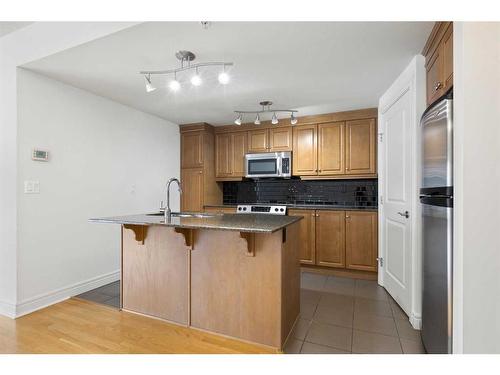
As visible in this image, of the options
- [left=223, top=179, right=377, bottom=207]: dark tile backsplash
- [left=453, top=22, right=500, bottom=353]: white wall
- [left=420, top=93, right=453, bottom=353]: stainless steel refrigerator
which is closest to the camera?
[left=453, top=22, right=500, bottom=353]: white wall

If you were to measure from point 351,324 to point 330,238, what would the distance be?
4.53 feet

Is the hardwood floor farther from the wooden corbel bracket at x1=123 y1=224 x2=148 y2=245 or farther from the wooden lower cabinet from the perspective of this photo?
the wooden lower cabinet

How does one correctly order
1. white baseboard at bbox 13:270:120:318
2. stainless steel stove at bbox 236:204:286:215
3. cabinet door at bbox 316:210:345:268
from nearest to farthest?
white baseboard at bbox 13:270:120:318
cabinet door at bbox 316:210:345:268
stainless steel stove at bbox 236:204:286:215

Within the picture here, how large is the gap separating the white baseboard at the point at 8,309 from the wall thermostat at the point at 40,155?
1.30 meters

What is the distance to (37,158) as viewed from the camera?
235cm

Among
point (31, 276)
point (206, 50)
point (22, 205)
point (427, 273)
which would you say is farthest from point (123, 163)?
point (427, 273)

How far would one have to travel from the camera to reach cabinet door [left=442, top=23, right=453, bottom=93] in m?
1.53

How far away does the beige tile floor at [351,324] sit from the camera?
5.88ft

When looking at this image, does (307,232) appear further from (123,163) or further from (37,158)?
(37,158)

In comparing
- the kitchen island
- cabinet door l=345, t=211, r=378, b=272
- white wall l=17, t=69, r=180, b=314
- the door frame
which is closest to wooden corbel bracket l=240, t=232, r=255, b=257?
the kitchen island

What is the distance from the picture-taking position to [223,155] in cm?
432

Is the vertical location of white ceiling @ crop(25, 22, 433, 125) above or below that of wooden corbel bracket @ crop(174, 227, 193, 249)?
above

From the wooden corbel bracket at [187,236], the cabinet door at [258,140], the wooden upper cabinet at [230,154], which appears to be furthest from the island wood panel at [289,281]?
the wooden upper cabinet at [230,154]

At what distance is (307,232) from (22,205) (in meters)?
3.10
